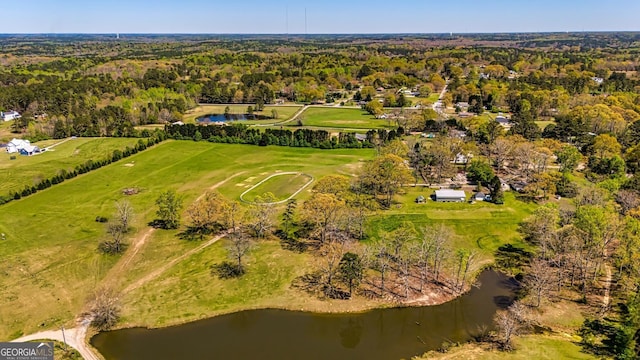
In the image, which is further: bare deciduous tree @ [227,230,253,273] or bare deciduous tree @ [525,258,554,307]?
bare deciduous tree @ [227,230,253,273]

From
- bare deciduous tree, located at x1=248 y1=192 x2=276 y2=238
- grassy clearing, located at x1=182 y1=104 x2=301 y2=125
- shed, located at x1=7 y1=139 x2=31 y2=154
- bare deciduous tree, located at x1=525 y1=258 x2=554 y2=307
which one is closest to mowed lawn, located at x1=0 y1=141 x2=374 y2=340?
bare deciduous tree, located at x1=248 y1=192 x2=276 y2=238

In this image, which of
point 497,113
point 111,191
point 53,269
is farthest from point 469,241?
point 497,113

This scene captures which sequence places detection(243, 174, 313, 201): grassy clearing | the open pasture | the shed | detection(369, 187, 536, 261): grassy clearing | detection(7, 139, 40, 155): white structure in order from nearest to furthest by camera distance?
detection(369, 187, 536, 261): grassy clearing < the open pasture < detection(243, 174, 313, 201): grassy clearing < detection(7, 139, 40, 155): white structure < the shed

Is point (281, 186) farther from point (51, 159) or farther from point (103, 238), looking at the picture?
point (51, 159)

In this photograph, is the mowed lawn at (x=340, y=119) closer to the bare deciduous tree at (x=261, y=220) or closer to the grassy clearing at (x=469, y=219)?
the grassy clearing at (x=469, y=219)

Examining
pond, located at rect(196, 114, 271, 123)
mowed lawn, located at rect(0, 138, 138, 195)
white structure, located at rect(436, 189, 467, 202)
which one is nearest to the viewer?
white structure, located at rect(436, 189, 467, 202)

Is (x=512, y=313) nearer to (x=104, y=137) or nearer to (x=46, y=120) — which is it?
(x=104, y=137)

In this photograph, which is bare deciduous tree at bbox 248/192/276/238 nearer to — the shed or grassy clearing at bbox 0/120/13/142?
the shed

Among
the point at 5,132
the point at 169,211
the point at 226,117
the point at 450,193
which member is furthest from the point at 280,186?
the point at 5,132
